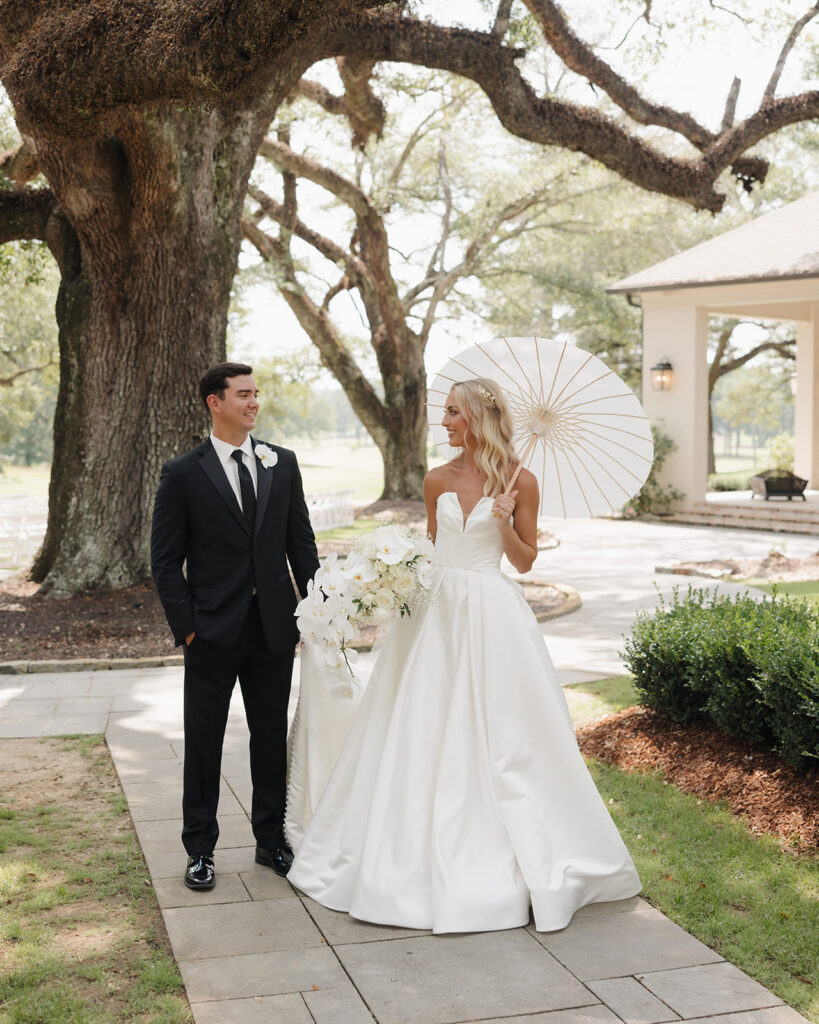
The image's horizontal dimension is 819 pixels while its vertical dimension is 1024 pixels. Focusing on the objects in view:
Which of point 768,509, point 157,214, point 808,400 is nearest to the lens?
point 157,214

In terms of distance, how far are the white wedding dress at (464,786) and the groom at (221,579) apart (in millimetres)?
443

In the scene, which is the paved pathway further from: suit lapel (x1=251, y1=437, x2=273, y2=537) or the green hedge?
suit lapel (x1=251, y1=437, x2=273, y2=537)

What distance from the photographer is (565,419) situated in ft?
16.7

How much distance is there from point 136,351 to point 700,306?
1383 centimetres

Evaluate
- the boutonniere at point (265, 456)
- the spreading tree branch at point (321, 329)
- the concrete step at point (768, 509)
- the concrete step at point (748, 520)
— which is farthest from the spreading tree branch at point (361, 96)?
the concrete step at point (768, 509)

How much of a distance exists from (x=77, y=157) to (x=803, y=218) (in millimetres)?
16388

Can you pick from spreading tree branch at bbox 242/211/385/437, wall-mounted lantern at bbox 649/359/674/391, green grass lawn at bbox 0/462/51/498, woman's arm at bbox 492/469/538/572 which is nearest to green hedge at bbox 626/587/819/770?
woman's arm at bbox 492/469/538/572

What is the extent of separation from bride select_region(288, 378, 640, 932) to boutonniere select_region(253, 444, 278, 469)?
0.70 metres

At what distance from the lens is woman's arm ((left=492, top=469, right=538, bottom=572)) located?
4527 mm

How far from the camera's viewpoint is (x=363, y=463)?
93.6m

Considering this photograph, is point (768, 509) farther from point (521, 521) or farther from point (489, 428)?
point (489, 428)

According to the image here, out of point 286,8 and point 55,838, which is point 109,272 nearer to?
point 286,8

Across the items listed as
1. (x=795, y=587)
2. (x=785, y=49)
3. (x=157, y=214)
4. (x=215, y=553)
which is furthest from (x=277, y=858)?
(x=785, y=49)

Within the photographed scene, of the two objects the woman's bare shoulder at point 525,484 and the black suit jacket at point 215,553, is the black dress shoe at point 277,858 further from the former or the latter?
the woman's bare shoulder at point 525,484
